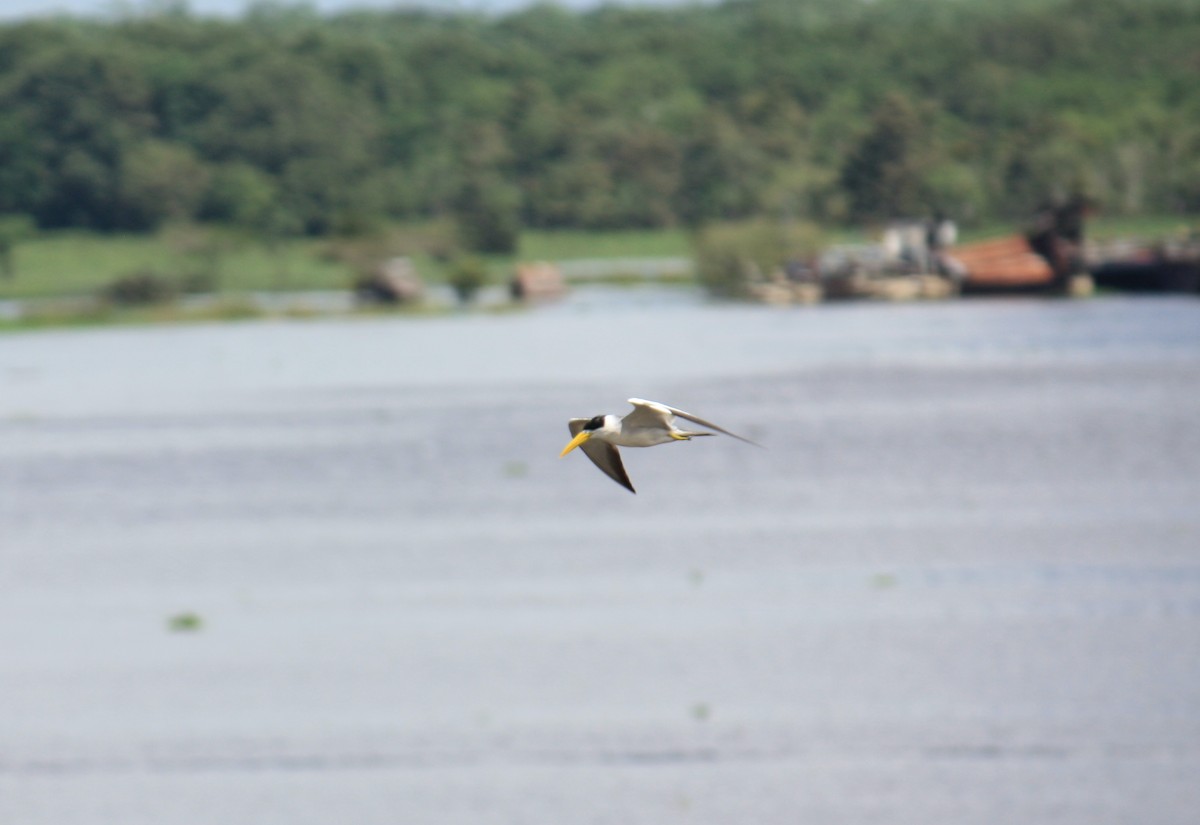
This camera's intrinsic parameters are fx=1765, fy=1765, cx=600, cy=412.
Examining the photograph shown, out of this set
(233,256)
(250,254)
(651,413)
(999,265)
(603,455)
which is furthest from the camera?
(999,265)

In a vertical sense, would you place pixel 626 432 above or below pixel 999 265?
above

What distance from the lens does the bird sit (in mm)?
4750

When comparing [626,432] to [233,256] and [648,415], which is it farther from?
[233,256]

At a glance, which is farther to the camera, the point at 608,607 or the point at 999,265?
the point at 999,265

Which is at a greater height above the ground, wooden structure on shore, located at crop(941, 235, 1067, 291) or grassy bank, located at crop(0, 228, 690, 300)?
grassy bank, located at crop(0, 228, 690, 300)

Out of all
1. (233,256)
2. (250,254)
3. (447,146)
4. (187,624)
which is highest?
(447,146)

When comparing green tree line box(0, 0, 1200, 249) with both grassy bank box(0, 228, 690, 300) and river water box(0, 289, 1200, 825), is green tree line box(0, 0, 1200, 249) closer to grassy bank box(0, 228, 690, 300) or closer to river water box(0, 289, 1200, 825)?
grassy bank box(0, 228, 690, 300)

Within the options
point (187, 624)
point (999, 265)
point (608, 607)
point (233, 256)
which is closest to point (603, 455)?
point (608, 607)

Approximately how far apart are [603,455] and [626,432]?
0.18m

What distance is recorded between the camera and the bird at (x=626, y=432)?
475cm

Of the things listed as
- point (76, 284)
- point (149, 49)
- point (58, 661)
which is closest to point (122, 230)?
point (76, 284)

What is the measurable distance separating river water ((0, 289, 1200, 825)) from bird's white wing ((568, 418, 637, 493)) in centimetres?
4981

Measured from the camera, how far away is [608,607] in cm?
7450

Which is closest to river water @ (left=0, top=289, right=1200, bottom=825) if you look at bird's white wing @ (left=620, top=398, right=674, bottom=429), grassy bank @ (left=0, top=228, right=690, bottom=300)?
grassy bank @ (left=0, top=228, right=690, bottom=300)
